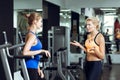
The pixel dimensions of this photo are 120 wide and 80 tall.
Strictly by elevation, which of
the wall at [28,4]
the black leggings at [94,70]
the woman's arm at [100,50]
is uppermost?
the wall at [28,4]

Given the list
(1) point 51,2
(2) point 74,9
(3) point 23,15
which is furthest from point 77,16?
(3) point 23,15

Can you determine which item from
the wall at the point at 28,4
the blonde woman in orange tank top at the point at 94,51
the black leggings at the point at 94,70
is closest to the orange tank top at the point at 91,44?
the blonde woman in orange tank top at the point at 94,51

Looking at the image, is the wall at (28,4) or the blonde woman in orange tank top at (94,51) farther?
the wall at (28,4)

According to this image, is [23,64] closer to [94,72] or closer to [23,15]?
[94,72]

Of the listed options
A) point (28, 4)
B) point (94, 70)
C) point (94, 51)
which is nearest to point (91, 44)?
point (94, 51)

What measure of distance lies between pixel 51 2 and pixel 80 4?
2.05 metres

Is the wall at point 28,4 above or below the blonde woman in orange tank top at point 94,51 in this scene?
above

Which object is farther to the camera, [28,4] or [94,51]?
[28,4]

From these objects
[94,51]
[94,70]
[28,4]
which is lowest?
[94,70]

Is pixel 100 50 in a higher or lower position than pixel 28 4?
lower

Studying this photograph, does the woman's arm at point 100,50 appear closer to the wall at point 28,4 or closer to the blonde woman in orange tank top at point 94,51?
the blonde woman in orange tank top at point 94,51

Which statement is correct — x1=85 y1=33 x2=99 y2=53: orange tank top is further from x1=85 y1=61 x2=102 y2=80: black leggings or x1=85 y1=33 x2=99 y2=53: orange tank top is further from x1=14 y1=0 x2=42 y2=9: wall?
x1=14 y1=0 x2=42 y2=9: wall

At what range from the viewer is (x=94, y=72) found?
364 cm

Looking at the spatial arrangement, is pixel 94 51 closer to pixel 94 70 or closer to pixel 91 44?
pixel 91 44
